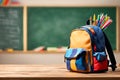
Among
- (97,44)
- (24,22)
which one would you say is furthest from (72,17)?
(97,44)

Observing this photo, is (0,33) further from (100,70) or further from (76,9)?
(100,70)

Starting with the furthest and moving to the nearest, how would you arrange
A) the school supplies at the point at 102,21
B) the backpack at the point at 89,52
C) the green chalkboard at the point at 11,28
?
1. the green chalkboard at the point at 11,28
2. the school supplies at the point at 102,21
3. the backpack at the point at 89,52

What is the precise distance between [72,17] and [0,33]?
43.3 inches

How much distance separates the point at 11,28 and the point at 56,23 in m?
0.67

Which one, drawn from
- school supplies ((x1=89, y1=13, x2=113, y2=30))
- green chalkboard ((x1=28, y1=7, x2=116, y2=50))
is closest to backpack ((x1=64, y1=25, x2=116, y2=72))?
school supplies ((x1=89, y1=13, x2=113, y2=30))

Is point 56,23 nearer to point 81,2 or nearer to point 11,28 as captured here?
point 81,2

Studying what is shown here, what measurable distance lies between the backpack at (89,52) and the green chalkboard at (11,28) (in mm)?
2439

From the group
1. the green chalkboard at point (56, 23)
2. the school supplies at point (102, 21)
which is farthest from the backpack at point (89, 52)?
the green chalkboard at point (56, 23)

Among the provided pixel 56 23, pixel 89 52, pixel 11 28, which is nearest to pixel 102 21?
pixel 89 52

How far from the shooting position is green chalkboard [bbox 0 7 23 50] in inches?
151

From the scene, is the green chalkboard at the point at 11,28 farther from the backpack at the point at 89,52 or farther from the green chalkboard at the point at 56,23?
the backpack at the point at 89,52

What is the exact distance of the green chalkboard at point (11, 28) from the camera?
3.85 m

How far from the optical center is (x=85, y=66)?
141 cm

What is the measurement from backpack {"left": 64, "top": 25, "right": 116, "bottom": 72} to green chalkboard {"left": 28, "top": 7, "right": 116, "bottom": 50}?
238cm
